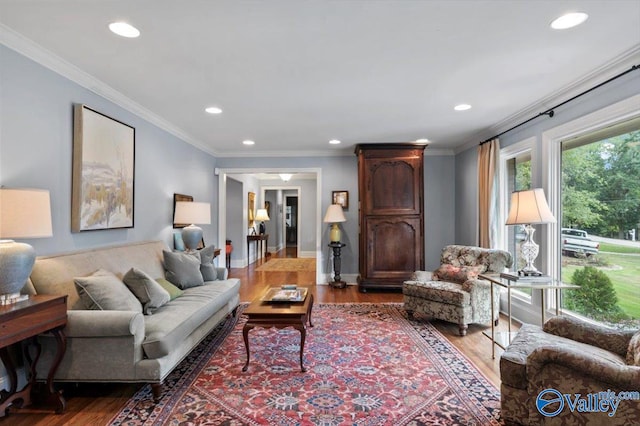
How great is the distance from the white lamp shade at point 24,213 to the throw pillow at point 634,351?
3.37 m

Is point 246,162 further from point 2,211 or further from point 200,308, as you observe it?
point 2,211

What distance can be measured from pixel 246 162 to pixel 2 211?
4.32m

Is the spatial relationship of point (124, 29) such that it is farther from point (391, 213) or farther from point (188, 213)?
point (391, 213)

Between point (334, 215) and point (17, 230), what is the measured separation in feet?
13.9

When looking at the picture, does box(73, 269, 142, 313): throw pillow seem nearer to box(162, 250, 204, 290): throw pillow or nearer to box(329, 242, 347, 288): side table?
box(162, 250, 204, 290): throw pillow

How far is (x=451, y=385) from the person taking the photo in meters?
2.38

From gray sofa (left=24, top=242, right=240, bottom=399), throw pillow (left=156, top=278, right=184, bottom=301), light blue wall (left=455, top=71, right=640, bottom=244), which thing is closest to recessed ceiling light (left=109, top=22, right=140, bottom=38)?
gray sofa (left=24, top=242, right=240, bottom=399)

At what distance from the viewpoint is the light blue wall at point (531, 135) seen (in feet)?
8.33

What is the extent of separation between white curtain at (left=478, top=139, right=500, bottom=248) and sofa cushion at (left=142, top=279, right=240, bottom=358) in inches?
135

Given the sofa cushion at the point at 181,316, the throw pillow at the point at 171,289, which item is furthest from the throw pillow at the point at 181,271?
the throw pillow at the point at 171,289

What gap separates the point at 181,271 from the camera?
11.3 ft

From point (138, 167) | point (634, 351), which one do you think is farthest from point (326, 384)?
point (138, 167)

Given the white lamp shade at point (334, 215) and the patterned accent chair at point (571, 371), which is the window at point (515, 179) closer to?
the patterned accent chair at point (571, 371)

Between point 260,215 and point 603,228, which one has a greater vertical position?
point 260,215
